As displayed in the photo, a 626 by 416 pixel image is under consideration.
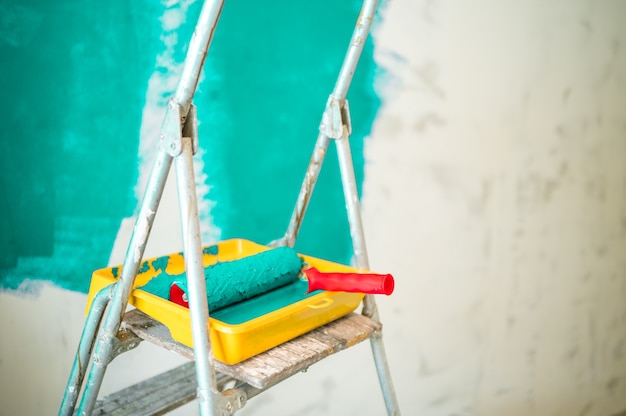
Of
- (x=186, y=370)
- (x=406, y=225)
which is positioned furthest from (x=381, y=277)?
(x=406, y=225)

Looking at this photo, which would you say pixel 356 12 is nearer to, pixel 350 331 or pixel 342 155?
pixel 342 155

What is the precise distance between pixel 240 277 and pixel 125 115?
50 centimetres

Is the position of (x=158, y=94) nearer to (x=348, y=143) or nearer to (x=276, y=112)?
(x=276, y=112)

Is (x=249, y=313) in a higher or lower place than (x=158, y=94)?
lower

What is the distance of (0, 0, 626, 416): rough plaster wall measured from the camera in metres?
1.57

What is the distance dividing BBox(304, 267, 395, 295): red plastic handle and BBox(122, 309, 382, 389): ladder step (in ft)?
0.26

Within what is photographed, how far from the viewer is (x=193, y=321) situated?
76cm

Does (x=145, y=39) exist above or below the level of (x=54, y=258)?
above

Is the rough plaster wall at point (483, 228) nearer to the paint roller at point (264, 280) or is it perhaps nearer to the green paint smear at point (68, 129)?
the green paint smear at point (68, 129)

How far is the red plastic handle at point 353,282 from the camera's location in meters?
0.86

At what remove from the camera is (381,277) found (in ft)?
2.82

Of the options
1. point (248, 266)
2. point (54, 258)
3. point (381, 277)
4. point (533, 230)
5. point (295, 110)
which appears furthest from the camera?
point (533, 230)

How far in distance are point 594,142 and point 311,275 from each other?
1.50m

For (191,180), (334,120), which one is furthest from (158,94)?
(191,180)
